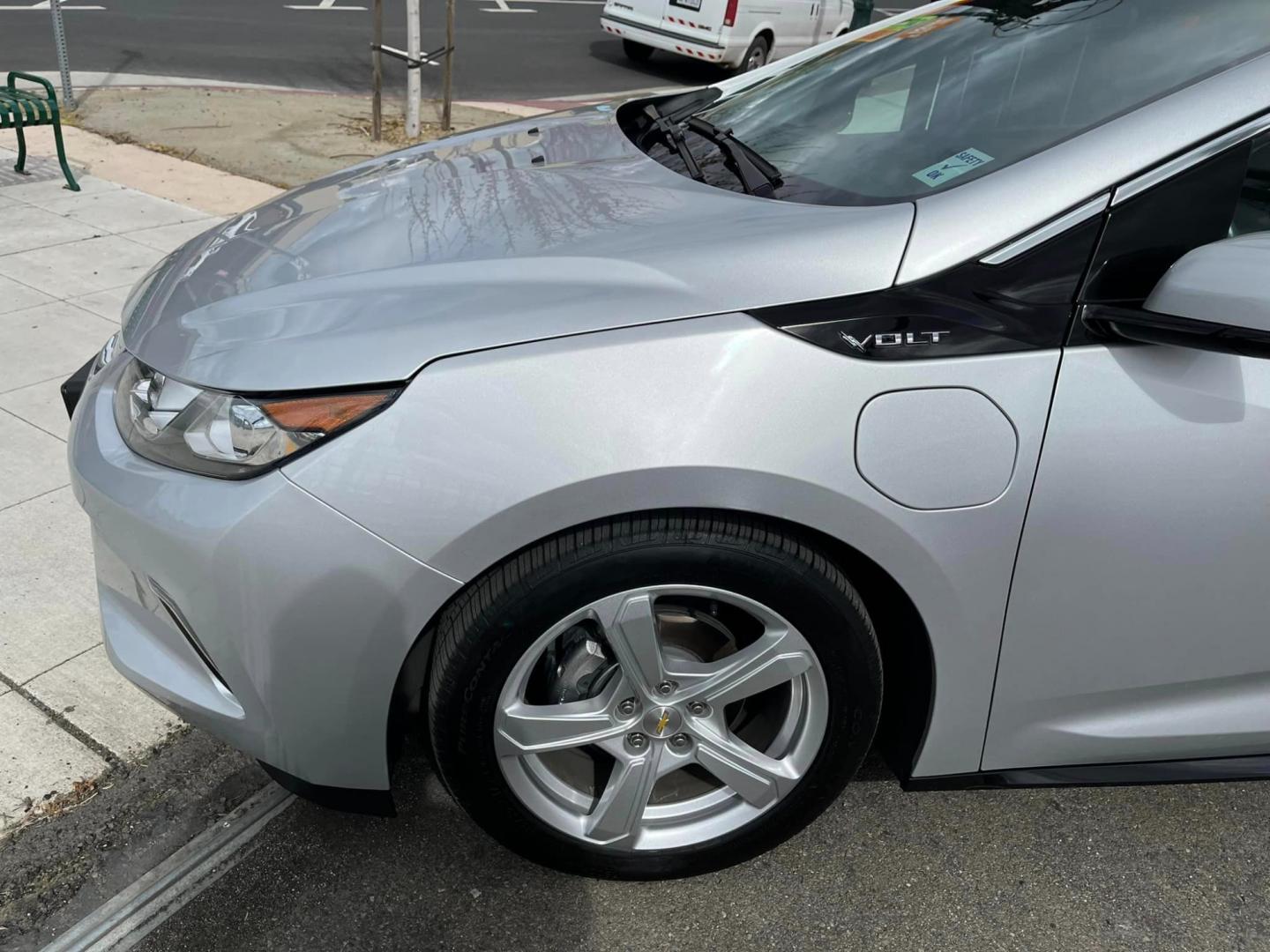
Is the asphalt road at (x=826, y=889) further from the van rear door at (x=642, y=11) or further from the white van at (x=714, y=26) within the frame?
the van rear door at (x=642, y=11)

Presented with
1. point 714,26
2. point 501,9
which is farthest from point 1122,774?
point 501,9

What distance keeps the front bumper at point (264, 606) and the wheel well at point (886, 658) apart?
0.06m

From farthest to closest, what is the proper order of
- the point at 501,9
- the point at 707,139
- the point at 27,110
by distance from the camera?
the point at 501,9
the point at 27,110
the point at 707,139

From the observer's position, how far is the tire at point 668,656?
1.75 meters

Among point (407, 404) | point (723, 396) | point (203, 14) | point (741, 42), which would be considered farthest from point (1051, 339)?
point (203, 14)

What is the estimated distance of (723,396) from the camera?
1706mm

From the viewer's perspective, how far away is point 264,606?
176cm

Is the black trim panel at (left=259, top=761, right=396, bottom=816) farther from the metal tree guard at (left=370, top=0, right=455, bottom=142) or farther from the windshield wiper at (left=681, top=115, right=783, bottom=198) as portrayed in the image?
the metal tree guard at (left=370, top=0, right=455, bottom=142)

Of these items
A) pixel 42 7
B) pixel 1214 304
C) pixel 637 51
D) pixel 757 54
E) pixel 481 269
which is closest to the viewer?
pixel 1214 304

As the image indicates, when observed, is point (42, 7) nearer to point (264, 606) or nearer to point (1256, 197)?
point (264, 606)

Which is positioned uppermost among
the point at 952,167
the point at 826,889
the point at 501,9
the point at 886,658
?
the point at 952,167

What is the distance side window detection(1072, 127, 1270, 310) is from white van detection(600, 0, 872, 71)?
38.7ft

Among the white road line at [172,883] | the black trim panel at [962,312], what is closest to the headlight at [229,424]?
the black trim panel at [962,312]

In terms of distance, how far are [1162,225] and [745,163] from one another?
0.87m
